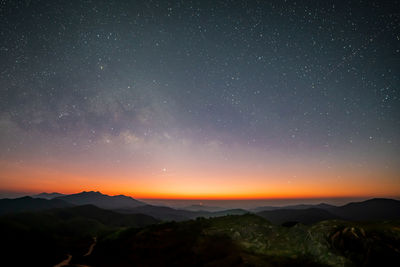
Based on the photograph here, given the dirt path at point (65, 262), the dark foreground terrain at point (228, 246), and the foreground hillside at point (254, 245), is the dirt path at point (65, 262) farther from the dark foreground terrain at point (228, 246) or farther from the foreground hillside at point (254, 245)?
the foreground hillside at point (254, 245)

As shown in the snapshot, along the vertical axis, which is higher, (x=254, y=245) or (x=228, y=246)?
(x=254, y=245)

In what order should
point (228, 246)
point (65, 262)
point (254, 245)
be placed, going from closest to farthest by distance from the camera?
point (254, 245) < point (228, 246) < point (65, 262)

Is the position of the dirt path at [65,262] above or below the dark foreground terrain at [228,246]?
below

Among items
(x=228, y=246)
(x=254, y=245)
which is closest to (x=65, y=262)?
(x=228, y=246)

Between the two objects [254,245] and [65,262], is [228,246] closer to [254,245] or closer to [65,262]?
[254,245]

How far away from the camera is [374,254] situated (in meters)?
49.8

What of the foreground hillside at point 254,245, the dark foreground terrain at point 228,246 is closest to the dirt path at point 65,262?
the dark foreground terrain at point 228,246

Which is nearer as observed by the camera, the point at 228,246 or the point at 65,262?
the point at 228,246

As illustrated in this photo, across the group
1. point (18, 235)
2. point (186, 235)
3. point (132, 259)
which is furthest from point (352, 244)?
point (18, 235)

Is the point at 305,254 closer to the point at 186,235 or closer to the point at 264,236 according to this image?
the point at 264,236

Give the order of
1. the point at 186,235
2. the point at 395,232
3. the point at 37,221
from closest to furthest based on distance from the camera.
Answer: the point at 395,232
the point at 186,235
the point at 37,221

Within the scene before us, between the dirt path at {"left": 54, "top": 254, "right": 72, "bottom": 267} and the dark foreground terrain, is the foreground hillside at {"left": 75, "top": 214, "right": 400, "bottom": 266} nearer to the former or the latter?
the dark foreground terrain

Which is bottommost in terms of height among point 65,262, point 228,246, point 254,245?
point 65,262

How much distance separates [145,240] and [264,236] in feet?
156
